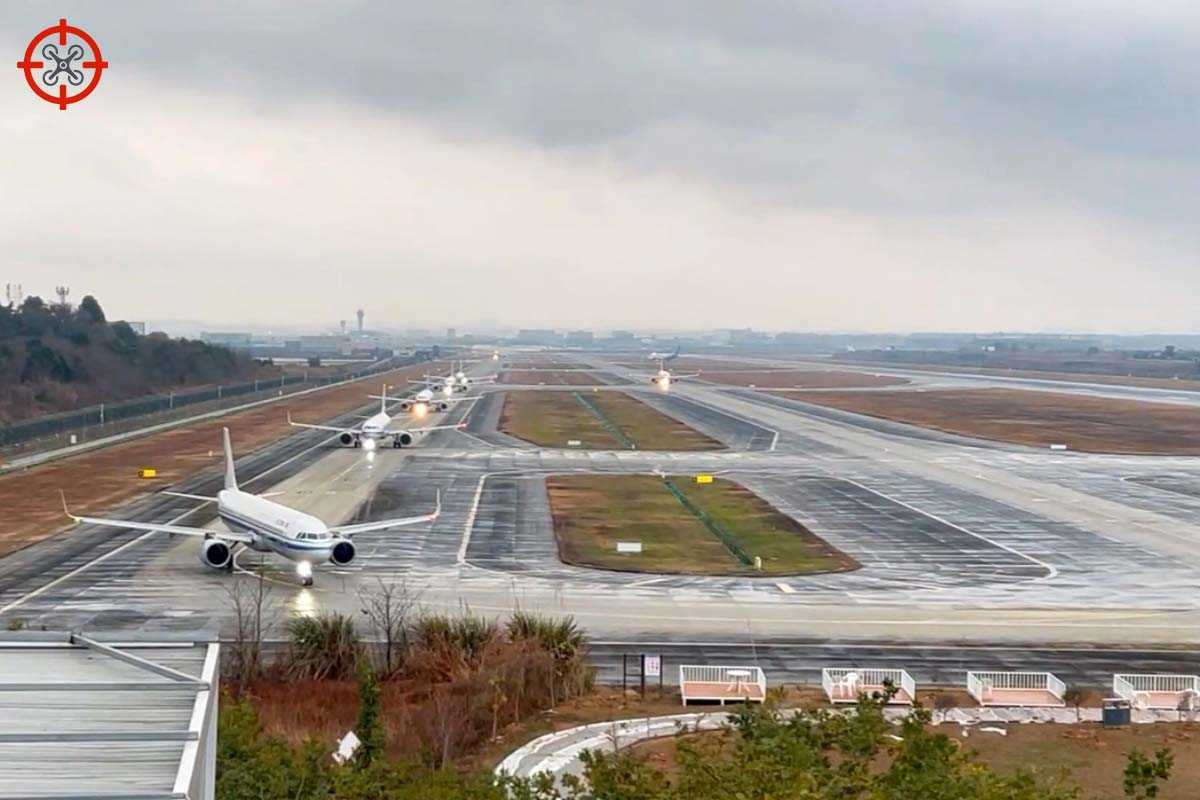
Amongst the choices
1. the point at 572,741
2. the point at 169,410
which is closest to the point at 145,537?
the point at 572,741

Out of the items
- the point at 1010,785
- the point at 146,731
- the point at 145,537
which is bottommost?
the point at 145,537

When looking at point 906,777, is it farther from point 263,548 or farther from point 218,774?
point 263,548

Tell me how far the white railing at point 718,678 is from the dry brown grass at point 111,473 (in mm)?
44551

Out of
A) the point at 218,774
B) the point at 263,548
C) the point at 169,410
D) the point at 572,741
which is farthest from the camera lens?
the point at 169,410

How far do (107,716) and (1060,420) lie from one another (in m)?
157

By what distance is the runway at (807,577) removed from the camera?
49.4 m

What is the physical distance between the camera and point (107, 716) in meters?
18.4

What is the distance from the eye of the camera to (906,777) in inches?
923

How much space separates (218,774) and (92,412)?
450ft

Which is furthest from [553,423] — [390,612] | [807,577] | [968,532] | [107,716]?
[107,716]

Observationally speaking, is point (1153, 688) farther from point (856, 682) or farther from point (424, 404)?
point (424, 404)

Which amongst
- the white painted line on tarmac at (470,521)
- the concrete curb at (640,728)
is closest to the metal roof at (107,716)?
the concrete curb at (640,728)

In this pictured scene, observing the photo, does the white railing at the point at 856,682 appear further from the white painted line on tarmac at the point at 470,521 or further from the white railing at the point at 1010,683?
the white painted line on tarmac at the point at 470,521

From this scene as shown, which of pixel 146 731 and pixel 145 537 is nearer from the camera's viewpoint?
pixel 146 731
